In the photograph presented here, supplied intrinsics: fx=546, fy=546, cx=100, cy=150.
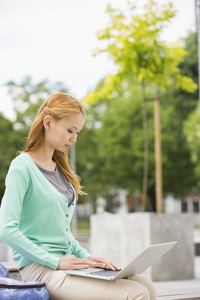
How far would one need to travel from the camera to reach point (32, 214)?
2.46m

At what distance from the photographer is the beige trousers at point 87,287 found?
7.29 ft

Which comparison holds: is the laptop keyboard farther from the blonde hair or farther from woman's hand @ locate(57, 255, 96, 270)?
the blonde hair

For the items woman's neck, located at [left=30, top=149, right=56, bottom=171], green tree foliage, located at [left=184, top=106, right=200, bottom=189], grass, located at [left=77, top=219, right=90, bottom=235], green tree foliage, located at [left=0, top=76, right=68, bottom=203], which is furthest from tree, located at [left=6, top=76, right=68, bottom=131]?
woman's neck, located at [left=30, top=149, right=56, bottom=171]

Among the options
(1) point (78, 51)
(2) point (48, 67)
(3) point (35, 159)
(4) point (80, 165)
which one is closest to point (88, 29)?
(1) point (78, 51)

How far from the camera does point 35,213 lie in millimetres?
→ 2465

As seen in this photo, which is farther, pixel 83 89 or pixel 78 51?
pixel 83 89

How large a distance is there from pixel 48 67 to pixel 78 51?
9.62 feet

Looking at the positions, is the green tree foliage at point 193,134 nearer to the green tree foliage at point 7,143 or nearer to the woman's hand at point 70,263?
the green tree foliage at point 7,143

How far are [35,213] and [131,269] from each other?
51 cm

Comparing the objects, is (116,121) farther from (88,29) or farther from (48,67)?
(88,29)

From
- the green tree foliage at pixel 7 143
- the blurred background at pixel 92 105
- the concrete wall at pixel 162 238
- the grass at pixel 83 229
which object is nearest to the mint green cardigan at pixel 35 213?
the concrete wall at pixel 162 238

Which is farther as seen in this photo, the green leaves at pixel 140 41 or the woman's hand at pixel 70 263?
the green leaves at pixel 140 41

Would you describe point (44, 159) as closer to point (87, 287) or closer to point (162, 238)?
point (87, 287)

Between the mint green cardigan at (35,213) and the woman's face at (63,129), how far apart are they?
0.15 meters
